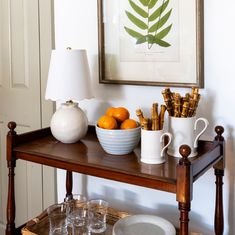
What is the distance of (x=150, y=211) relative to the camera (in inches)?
62.6

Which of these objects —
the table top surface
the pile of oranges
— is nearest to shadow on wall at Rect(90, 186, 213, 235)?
the table top surface

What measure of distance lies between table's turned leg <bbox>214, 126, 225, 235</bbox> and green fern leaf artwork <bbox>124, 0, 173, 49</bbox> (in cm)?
42

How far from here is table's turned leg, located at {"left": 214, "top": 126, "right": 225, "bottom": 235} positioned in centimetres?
131

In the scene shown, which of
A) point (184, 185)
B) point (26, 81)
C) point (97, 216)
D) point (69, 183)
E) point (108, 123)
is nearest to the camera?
point (184, 185)

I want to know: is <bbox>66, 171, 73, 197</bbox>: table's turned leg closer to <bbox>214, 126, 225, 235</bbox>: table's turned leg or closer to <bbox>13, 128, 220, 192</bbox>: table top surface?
<bbox>13, 128, 220, 192</bbox>: table top surface

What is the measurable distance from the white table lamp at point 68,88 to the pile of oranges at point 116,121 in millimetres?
147

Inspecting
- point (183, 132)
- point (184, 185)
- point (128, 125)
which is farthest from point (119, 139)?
point (184, 185)

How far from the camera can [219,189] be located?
4.37 ft

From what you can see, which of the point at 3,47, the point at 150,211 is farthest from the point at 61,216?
the point at 3,47

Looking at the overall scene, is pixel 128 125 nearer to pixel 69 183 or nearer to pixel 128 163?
pixel 128 163

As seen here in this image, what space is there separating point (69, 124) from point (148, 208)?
0.54 metres

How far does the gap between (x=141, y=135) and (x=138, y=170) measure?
148mm

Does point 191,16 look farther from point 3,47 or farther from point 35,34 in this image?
point 3,47

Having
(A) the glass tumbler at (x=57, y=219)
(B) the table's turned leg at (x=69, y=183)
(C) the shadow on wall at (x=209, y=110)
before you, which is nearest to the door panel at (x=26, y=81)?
(B) the table's turned leg at (x=69, y=183)
